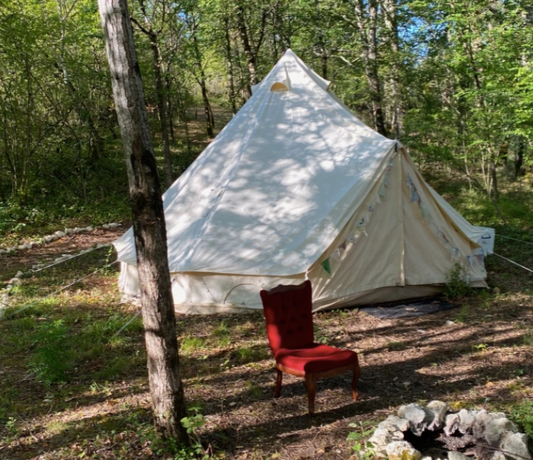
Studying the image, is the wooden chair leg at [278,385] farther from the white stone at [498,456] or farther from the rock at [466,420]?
the white stone at [498,456]

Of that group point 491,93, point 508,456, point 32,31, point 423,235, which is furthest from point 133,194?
point 32,31

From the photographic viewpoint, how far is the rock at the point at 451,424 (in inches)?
127

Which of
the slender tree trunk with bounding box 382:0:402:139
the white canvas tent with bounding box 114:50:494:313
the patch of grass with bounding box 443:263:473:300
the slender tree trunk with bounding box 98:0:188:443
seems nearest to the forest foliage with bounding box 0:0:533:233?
the slender tree trunk with bounding box 382:0:402:139

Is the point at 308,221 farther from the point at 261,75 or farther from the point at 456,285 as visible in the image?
the point at 261,75

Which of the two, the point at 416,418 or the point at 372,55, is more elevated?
the point at 372,55

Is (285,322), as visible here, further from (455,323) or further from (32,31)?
(32,31)

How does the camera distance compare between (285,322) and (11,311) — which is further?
(11,311)

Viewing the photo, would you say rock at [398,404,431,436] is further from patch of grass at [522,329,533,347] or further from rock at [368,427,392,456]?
patch of grass at [522,329,533,347]

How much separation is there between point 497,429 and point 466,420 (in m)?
0.19

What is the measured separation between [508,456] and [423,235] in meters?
3.85

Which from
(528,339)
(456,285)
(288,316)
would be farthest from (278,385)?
(456,285)

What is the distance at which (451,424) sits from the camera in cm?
324

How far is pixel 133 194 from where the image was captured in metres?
3.06

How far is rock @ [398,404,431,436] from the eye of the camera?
3227mm
